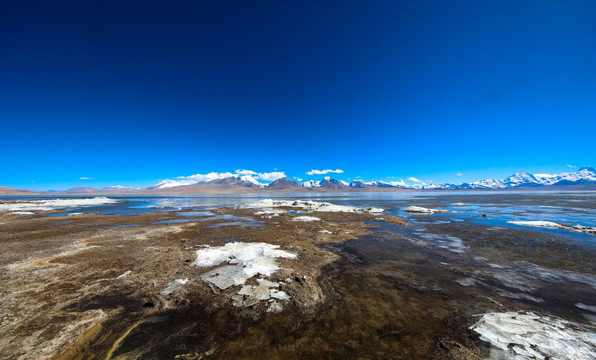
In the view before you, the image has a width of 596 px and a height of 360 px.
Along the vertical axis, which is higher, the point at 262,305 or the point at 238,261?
the point at 238,261

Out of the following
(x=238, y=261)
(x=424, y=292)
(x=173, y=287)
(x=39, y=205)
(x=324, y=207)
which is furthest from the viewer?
(x=39, y=205)

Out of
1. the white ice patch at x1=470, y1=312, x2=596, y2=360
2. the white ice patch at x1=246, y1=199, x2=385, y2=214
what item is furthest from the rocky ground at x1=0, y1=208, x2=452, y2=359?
the white ice patch at x1=246, y1=199, x2=385, y2=214

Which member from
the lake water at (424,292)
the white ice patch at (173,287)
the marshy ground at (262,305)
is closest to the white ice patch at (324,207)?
the lake water at (424,292)

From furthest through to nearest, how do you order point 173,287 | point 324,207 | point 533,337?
1. point 324,207
2. point 173,287
3. point 533,337

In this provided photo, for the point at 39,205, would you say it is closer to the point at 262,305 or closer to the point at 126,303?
the point at 126,303

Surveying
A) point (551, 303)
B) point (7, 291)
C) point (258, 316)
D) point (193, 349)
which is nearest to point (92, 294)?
point (7, 291)

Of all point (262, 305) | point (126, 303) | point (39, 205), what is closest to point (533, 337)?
point (262, 305)

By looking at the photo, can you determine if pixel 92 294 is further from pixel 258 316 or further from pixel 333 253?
pixel 333 253
